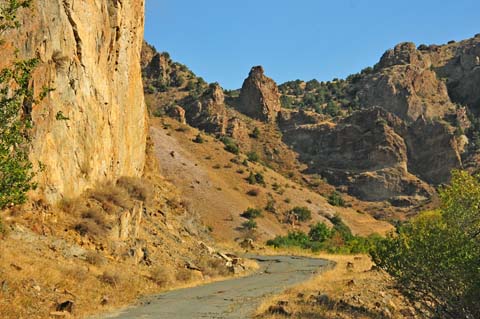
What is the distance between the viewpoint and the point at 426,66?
139000 mm

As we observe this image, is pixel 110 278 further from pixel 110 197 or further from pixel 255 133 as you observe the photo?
pixel 255 133

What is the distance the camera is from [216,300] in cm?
1978

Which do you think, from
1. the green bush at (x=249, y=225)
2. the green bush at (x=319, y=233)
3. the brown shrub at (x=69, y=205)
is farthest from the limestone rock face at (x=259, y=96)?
the brown shrub at (x=69, y=205)

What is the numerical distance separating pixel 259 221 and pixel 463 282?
5121cm

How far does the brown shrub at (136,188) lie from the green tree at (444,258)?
17.4m

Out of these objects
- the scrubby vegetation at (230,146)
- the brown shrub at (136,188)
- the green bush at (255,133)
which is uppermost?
the green bush at (255,133)

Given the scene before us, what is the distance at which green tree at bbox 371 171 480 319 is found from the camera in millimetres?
15555

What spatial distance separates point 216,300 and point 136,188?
13687 mm

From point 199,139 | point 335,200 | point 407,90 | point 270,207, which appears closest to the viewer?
point 270,207

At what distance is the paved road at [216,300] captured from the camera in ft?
53.6

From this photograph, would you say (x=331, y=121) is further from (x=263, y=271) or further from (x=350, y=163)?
(x=263, y=271)

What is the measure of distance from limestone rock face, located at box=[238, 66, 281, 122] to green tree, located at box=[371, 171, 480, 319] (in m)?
99.4

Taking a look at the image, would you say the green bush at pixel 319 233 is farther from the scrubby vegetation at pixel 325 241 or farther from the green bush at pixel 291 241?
the green bush at pixel 291 241

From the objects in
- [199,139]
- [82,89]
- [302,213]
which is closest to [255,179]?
[302,213]
